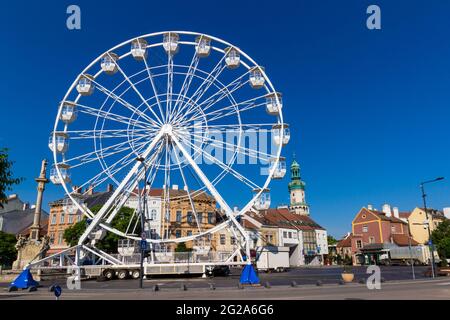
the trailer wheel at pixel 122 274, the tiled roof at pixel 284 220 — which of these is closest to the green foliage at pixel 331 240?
the tiled roof at pixel 284 220

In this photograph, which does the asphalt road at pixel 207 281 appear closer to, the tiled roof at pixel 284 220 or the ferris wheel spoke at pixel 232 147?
the ferris wheel spoke at pixel 232 147

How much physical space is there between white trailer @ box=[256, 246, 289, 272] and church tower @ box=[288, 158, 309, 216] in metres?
84.3

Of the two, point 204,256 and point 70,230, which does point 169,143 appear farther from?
point 70,230

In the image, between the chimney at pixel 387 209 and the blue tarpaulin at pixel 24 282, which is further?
the chimney at pixel 387 209

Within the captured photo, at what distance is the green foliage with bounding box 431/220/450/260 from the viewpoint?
5569 centimetres

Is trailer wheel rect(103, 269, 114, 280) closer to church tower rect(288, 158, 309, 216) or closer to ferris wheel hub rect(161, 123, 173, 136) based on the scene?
ferris wheel hub rect(161, 123, 173, 136)

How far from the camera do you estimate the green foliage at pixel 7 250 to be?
58.6m

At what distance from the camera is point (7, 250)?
2319 inches

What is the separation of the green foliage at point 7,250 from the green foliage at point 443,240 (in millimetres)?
65955

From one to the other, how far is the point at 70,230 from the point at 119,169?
2162 cm

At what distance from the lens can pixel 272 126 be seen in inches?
1198

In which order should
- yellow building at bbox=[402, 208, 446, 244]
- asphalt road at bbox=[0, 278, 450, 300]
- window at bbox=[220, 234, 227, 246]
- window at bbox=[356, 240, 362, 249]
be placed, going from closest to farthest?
asphalt road at bbox=[0, 278, 450, 300] < window at bbox=[220, 234, 227, 246] < window at bbox=[356, 240, 362, 249] < yellow building at bbox=[402, 208, 446, 244]

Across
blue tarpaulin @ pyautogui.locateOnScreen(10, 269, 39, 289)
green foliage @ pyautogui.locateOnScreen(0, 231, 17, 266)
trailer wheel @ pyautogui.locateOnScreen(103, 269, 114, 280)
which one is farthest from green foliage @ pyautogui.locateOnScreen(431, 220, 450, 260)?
green foliage @ pyautogui.locateOnScreen(0, 231, 17, 266)
